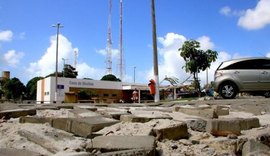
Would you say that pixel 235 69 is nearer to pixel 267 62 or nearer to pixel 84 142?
pixel 267 62

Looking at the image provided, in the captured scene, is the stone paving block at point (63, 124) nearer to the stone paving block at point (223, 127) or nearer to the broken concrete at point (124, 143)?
the broken concrete at point (124, 143)

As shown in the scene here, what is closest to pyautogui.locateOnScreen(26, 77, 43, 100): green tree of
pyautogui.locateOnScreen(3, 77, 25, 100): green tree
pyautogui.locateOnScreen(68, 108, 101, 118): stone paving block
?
pyautogui.locateOnScreen(3, 77, 25, 100): green tree

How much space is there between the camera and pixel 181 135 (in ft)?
16.2

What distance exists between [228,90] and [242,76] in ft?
2.54

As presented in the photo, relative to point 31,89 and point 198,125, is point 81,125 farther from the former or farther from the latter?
point 31,89

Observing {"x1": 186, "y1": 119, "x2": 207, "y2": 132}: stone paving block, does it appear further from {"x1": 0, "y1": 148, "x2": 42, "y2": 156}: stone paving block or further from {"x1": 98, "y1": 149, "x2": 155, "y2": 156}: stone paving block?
{"x1": 0, "y1": 148, "x2": 42, "y2": 156}: stone paving block

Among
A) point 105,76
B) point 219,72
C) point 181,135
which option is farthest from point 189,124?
point 105,76

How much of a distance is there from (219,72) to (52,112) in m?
9.60

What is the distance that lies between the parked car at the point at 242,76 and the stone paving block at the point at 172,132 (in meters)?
10.4

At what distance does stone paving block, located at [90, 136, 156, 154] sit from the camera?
394 centimetres

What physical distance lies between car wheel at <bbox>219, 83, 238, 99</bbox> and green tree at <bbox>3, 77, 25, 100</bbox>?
64885 mm

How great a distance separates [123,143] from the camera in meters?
4.07

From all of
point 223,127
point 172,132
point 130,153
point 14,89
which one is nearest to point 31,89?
point 14,89

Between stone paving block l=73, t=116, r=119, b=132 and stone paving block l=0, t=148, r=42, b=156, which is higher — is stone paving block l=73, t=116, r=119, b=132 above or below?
above
